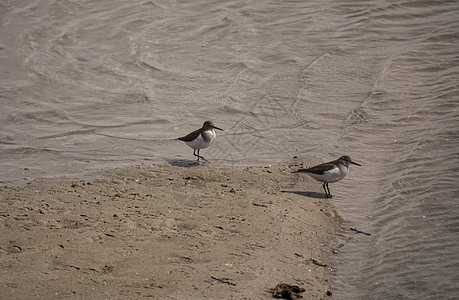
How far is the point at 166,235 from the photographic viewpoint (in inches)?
313

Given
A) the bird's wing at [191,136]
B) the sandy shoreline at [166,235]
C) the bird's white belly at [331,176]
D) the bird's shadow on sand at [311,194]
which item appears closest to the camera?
the sandy shoreline at [166,235]

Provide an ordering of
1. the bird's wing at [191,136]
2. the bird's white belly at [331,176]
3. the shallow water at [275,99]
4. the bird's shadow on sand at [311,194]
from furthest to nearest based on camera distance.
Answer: the bird's wing at [191,136] → the bird's shadow on sand at [311,194] → the bird's white belly at [331,176] → the shallow water at [275,99]

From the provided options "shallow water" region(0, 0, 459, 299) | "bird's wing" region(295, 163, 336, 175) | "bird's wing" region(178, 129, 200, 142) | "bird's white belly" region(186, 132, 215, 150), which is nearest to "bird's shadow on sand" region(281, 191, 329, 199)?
"shallow water" region(0, 0, 459, 299)

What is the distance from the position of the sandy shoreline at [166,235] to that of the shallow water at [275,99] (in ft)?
1.73

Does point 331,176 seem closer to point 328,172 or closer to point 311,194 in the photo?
point 328,172

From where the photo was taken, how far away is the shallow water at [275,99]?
882 centimetres

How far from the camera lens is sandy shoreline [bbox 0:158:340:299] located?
6953mm

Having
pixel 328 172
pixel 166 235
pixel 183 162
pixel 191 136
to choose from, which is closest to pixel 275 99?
pixel 191 136

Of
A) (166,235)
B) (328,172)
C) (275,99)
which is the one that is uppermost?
(328,172)

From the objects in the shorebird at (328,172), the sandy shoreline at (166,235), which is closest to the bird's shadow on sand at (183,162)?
the sandy shoreline at (166,235)

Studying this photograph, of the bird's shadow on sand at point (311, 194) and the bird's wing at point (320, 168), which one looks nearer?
the bird's wing at point (320, 168)

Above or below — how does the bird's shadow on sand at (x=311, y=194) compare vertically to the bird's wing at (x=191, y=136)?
below

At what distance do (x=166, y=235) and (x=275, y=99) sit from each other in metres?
5.61

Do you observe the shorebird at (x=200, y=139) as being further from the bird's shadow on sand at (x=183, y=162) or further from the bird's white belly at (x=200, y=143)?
the bird's shadow on sand at (x=183, y=162)
